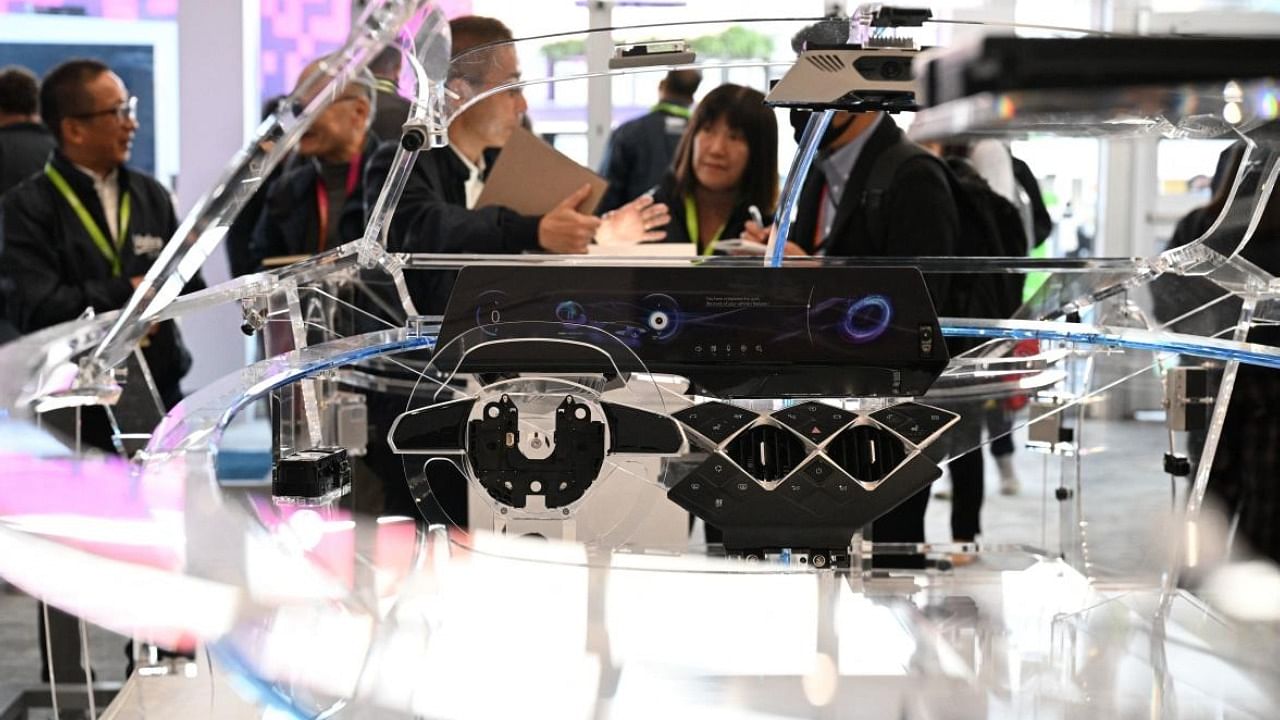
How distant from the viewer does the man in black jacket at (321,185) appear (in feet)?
13.5

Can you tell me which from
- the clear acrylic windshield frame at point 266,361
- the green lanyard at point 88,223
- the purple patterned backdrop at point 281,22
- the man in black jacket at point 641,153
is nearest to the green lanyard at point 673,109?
the man in black jacket at point 641,153

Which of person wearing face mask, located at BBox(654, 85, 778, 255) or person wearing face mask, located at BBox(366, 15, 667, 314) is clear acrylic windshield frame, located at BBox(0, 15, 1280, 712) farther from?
person wearing face mask, located at BBox(654, 85, 778, 255)

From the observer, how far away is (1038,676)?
1710mm

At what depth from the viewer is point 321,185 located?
14.0ft

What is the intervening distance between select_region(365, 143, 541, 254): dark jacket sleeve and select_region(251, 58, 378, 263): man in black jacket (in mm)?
993

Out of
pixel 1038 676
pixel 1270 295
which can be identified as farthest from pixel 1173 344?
pixel 1038 676

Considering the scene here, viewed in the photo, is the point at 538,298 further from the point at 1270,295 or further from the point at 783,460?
the point at 1270,295

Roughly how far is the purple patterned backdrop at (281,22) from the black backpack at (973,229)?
3.74 meters

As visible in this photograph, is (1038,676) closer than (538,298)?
Yes

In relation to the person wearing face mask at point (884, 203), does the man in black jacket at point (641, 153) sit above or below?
above

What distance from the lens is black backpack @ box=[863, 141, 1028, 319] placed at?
2.23 metres

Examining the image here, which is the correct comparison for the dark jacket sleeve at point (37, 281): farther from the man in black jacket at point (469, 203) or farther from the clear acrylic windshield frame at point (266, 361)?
the clear acrylic windshield frame at point (266, 361)

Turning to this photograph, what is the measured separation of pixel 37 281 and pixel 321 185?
0.91 metres

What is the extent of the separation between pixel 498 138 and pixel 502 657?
6.56 feet
